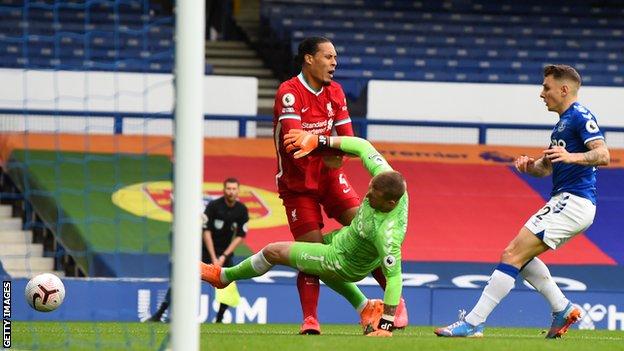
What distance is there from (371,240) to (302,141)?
833mm

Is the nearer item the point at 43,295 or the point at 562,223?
the point at 562,223

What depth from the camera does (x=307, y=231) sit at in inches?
397

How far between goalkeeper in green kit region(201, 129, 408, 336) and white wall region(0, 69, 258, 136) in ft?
29.9

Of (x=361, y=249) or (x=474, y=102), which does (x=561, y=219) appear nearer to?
(x=361, y=249)

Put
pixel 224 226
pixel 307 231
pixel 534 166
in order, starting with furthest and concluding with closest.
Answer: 1. pixel 224 226
2. pixel 307 231
3. pixel 534 166

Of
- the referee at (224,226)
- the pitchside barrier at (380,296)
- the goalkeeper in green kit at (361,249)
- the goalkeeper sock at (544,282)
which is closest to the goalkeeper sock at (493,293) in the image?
the goalkeeper sock at (544,282)

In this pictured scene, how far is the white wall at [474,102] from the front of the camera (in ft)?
71.7

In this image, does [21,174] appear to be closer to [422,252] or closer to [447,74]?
[422,252]

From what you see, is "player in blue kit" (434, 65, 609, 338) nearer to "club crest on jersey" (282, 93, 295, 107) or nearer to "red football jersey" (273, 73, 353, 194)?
"red football jersey" (273, 73, 353, 194)

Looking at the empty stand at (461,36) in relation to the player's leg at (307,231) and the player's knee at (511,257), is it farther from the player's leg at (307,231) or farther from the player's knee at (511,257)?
the player's knee at (511,257)

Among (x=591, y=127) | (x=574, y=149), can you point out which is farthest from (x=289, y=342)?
(x=591, y=127)

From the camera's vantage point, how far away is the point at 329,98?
10.2 m

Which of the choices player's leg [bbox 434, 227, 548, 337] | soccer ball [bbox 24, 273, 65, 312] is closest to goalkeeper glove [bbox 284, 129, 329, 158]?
player's leg [bbox 434, 227, 548, 337]

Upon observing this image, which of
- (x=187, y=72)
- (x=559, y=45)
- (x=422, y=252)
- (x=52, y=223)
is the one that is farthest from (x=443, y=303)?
(x=559, y=45)
